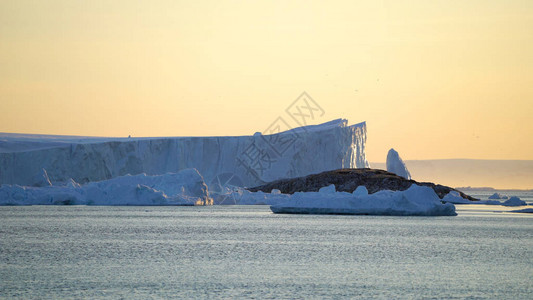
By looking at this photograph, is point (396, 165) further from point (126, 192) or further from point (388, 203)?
point (388, 203)

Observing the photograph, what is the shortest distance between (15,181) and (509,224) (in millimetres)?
28761

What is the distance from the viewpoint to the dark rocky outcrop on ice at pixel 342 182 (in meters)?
49.1

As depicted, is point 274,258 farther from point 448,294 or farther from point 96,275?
point 448,294

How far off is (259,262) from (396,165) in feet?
156

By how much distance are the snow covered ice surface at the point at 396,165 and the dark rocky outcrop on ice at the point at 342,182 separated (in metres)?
8.78

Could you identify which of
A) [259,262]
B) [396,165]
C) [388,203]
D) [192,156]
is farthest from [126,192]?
[396,165]

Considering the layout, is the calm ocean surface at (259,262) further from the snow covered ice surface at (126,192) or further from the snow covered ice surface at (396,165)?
the snow covered ice surface at (396,165)

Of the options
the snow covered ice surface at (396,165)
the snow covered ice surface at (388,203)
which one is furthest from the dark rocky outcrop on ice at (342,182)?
the snow covered ice surface at (388,203)

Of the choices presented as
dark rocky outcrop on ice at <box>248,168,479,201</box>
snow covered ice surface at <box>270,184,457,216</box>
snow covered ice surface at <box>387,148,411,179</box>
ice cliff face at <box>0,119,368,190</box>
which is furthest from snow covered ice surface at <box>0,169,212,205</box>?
snow covered ice surface at <box>387,148,411,179</box>

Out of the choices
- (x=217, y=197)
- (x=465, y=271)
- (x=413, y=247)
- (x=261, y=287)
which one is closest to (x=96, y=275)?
(x=261, y=287)

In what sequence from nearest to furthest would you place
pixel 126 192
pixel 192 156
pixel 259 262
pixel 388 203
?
pixel 259 262, pixel 388 203, pixel 126 192, pixel 192 156

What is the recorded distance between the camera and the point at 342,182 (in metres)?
50.0

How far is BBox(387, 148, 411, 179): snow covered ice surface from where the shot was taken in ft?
202

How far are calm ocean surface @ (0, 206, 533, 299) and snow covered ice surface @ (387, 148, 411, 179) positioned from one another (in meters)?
34.5
